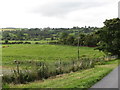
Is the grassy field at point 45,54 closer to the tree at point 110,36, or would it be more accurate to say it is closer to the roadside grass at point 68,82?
the tree at point 110,36

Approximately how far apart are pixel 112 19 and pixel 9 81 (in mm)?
38067

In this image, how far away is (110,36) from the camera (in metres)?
48.3

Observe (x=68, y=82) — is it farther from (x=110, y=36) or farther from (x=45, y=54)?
(x=45, y=54)

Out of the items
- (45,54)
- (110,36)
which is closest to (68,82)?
(110,36)

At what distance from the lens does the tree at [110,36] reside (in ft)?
154

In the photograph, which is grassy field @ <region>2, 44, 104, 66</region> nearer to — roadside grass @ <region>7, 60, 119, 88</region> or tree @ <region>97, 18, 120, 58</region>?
tree @ <region>97, 18, 120, 58</region>

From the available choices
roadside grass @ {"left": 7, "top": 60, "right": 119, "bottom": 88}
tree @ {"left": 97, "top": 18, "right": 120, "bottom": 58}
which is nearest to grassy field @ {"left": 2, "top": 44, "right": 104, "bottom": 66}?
tree @ {"left": 97, "top": 18, "right": 120, "bottom": 58}

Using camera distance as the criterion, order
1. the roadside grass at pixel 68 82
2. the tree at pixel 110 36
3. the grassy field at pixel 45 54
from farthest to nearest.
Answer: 1. the grassy field at pixel 45 54
2. the tree at pixel 110 36
3. the roadside grass at pixel 68 82

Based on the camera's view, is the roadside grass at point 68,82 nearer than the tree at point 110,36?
Yes

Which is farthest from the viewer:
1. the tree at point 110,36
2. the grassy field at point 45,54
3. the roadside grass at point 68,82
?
the grassy field at point 45,54

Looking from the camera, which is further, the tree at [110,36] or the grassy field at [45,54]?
the grassy field at [45,54]

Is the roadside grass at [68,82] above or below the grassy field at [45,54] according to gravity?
above

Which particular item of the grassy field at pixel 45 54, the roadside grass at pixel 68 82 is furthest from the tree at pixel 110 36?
the roadside grass at pixel 68 82

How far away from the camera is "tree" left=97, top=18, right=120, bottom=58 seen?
4697 cm
